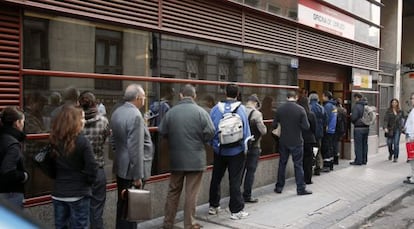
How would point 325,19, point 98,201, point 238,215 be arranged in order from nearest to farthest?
point 98,201 → point 238,215 → point 325,19

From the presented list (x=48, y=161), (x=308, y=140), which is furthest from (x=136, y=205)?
(x=308, y=140)

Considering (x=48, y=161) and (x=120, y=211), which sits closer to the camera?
(x=48, y=161)

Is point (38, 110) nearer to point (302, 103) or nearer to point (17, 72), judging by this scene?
point (17, 72)

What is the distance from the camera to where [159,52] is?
6.54 metres

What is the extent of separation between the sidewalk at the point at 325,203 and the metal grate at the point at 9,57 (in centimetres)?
238

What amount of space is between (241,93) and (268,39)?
1.36 metres

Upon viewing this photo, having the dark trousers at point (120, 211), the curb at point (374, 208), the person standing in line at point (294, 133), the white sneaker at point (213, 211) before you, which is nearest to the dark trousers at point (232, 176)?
the white sneaker at point (213, 211)

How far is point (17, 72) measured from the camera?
15.6 feet

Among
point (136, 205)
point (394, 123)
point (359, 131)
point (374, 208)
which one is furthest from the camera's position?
point (394, 123)

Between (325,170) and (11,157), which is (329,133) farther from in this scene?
(11,157)

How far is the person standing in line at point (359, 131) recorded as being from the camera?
38.0 feet

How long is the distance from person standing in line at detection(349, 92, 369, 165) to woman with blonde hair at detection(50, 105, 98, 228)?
8692 mm

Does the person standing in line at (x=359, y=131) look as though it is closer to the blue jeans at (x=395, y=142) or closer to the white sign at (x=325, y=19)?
the blue jeans at (x=395, y=142)

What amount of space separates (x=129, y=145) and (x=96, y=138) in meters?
0.34
